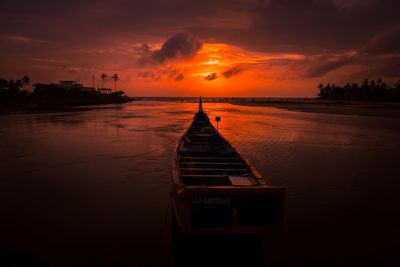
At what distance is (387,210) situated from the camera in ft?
29.1

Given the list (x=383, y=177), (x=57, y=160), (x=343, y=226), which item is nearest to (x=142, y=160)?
(x=57, y=160)

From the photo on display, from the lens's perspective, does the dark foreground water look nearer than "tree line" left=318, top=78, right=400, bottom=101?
Yes

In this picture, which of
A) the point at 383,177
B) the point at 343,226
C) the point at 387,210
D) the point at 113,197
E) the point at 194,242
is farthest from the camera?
the point at 383,177

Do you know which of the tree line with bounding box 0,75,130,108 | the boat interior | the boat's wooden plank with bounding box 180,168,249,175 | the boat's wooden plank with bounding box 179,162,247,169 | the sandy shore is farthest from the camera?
the tree line with bounding box 0,75,130,108

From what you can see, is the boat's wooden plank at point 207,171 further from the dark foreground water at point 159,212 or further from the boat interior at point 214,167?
the dark foreground water at point 159,212

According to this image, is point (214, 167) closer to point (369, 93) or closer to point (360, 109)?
point (360, 109)

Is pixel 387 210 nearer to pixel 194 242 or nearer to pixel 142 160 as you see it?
pixel 194 242

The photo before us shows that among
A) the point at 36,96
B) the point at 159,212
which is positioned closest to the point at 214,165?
the point at 159,212

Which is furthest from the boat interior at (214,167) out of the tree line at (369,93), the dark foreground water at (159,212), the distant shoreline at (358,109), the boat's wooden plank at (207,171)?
the tree line at (369,93)

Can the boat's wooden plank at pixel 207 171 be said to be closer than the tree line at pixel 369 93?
Yes

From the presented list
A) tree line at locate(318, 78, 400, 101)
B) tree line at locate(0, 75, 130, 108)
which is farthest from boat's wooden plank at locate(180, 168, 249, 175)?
tree line at locate(318, 78, 400, 101)

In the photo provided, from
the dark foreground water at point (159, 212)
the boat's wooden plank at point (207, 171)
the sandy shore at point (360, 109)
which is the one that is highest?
the sandy shore at point (360, 109)

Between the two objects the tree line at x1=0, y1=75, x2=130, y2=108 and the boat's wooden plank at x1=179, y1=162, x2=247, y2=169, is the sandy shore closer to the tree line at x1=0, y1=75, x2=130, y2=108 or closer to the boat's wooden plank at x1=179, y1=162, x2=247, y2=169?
the boat's wooden plank at x1=179, y1=162, x2=247, y2=169

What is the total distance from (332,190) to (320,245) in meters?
4.29
